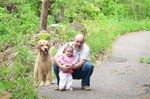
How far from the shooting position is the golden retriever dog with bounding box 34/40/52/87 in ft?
33.1

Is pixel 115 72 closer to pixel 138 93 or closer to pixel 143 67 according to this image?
pixel 143 67

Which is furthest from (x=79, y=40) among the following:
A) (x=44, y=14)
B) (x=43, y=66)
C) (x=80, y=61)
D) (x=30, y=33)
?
(x=44, y=14)

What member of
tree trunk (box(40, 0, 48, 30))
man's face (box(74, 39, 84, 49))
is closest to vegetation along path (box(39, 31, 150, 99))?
man's face (box(74, 39, 84, 49))

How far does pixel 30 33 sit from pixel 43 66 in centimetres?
918

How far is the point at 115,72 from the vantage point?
43.7 feet

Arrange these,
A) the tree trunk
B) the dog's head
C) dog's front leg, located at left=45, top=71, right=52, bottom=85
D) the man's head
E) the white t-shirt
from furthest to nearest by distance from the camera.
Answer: the tree trunk → dog's front leg, located at left=45, top=71, right=52, bottom=85 → the dog's head → the white t-shirt → the man's head

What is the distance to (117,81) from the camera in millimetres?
11609

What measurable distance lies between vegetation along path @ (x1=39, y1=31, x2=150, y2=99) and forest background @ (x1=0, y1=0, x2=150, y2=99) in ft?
2.34

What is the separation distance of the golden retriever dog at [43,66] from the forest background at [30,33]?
0.50m

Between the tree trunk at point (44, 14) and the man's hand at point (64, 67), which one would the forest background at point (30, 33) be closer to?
the tree trunk at point (44, 14)

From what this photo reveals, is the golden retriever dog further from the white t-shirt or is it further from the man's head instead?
the man's head

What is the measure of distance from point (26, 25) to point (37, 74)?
38.9ft

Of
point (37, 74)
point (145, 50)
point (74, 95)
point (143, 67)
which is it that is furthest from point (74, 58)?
point (145, 50)

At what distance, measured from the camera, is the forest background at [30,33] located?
8.68m
